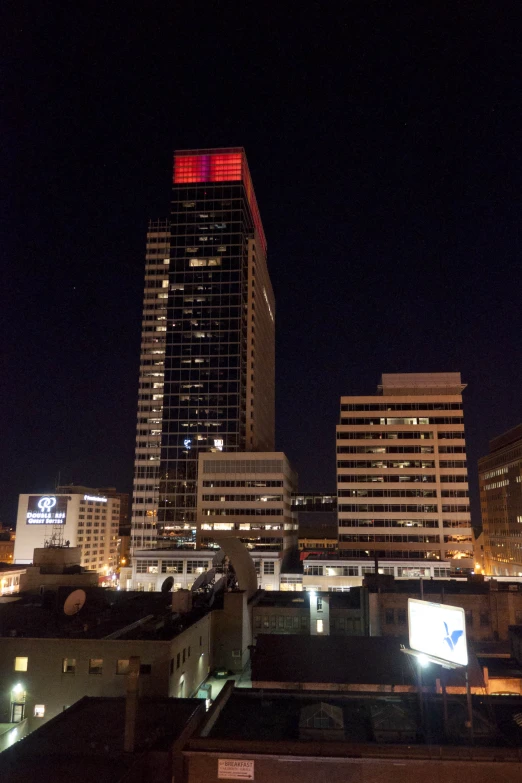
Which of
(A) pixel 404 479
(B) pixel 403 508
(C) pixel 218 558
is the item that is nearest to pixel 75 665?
(C) pixel 218 558

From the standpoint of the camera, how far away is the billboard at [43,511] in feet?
556

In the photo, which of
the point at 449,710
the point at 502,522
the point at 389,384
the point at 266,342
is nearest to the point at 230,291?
the point at 266,342

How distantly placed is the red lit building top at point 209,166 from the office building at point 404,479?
248ft

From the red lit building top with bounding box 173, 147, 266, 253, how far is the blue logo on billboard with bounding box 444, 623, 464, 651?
495 ft

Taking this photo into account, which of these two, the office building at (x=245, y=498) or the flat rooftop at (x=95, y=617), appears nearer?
the flat rooftop at (x=95, y=617)

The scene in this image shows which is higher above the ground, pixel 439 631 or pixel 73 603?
pixel 439 631

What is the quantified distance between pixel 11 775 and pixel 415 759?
58.2 feet

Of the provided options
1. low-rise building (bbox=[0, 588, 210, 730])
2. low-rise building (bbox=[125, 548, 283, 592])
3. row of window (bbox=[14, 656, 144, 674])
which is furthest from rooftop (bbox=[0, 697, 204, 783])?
low-rise building (bbox=[125, 548, 283, 592])

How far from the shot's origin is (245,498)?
12650cm

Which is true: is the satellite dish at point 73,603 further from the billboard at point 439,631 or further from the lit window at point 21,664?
the billboard at point 439,631

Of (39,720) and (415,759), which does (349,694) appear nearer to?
(415,759)

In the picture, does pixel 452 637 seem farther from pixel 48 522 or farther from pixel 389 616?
pixel 48 522

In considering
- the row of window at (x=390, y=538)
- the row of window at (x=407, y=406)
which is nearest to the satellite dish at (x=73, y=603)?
the row of window at (x=390, y=538)

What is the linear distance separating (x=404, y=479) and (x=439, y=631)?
99.8 metres
